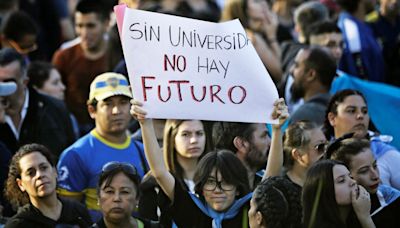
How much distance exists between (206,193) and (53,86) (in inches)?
134

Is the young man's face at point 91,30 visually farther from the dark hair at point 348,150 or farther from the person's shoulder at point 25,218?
the dark hair at point 348,150

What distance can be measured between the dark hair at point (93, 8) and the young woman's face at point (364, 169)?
4.28 m

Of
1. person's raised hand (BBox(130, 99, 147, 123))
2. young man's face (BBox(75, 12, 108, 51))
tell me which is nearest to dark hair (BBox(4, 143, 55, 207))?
person's raised hand (BBox(130, 99, 147, 123))

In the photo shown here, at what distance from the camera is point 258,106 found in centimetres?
770

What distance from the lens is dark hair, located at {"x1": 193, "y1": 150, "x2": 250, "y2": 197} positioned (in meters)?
7.82

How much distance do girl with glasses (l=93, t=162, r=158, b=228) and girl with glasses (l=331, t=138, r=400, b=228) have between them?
4.25ft

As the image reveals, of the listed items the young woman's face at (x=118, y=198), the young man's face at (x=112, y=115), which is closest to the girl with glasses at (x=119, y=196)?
the young woman's face at (x=118, y=198)

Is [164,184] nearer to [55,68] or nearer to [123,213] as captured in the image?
[123,213]

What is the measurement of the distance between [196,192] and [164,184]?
8.6 inches

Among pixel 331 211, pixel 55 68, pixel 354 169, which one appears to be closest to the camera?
pixel 331 211

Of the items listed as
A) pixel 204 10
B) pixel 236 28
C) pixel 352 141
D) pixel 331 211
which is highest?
pixel 204 10

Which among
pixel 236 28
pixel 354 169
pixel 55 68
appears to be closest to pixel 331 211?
pixel 354 169

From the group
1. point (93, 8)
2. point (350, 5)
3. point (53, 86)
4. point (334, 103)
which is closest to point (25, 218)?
point (334, 103)

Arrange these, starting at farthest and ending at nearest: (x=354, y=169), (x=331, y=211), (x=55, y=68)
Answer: (x=55, y=68)
(x=354, y=169)
(x=331, y=211)
